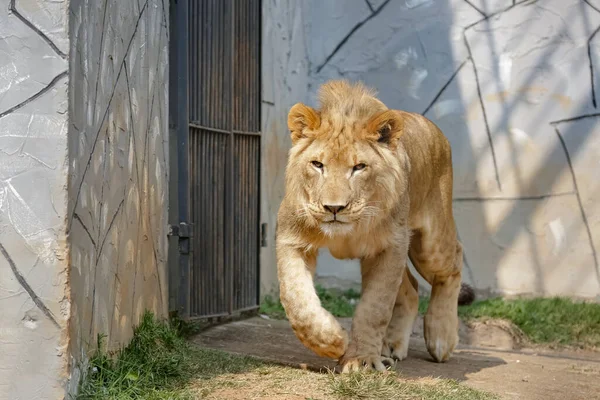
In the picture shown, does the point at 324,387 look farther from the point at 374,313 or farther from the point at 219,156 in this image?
the point at 219,156

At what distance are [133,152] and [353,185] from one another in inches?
43.1

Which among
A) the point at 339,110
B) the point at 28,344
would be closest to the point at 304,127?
the point at 339,110

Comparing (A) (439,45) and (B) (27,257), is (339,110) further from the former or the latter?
(A) (439,45)

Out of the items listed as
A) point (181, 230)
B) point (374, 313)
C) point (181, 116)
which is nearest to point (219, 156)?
point (181, 116)

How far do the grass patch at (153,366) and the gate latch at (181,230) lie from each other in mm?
574

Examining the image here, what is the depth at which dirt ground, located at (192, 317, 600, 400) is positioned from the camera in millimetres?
Answer: 4582

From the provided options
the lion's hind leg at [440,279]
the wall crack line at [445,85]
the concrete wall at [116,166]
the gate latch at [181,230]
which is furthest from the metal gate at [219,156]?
the wall crack line at [445,85]

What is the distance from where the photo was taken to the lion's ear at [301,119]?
4289 mm

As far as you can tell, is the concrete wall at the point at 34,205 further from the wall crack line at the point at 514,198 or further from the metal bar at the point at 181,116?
the wall crack line at the point at 514,198

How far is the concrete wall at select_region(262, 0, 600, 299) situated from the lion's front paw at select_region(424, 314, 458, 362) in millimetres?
2217

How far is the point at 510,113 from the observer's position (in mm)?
7648

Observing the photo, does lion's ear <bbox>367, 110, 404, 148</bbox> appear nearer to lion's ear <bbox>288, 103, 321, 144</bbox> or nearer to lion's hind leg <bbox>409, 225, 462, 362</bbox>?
lion's ear <bbox>288, 103, 321, 144</bbox>

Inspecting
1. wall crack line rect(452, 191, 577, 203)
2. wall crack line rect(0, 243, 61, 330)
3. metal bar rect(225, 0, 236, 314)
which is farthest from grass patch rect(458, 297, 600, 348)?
wall crack line rect(0, 243, 61, 330)

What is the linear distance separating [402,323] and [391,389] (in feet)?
4.32
